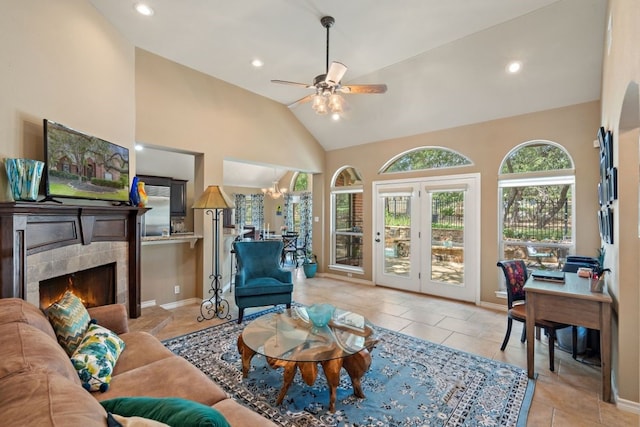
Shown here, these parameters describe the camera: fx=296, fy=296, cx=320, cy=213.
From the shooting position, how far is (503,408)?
220 cm

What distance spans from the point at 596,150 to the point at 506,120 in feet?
3.74

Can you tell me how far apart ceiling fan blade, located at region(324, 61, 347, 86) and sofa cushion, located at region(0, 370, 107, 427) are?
8.94 feet

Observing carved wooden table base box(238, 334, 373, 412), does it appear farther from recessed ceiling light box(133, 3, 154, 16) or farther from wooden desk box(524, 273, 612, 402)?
recessed ceiling light box(133, 3, 154, 16)

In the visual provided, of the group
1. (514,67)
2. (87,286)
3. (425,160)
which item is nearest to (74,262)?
(87,286)

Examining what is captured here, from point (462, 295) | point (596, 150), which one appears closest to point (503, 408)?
point (462, 295)

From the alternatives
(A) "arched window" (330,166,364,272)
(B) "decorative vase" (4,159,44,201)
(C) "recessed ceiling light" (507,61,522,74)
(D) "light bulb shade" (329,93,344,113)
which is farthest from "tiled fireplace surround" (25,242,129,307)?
(C) "recessed ceiling light" (507,61,522,74)

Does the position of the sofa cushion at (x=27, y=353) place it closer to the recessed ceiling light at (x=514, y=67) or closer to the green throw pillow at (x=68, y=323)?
the green throw pillow at (x=68, y=323)

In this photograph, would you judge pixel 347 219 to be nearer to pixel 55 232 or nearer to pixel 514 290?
pixel 514 290

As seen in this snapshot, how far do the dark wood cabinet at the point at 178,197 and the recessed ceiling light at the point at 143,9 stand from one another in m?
3.49

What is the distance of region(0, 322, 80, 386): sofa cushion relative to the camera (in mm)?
992

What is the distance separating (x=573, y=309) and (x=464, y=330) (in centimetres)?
145

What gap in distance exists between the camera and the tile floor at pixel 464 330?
86.0 inches

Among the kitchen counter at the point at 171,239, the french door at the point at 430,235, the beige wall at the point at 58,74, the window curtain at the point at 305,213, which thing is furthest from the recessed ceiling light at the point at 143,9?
the window curtain at the point at 305,213

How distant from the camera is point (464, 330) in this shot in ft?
12.1
